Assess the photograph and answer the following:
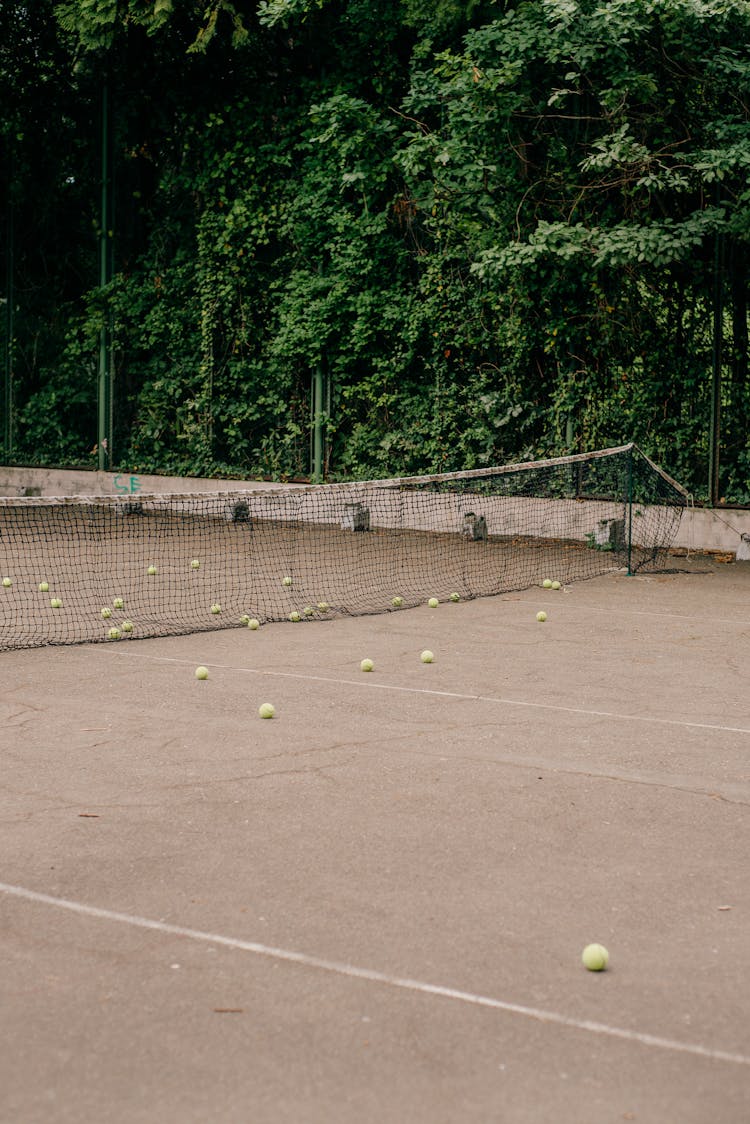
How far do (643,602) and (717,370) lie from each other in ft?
17.4

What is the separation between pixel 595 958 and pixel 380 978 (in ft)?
2.27

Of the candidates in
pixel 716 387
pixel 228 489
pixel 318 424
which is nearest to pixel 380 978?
pixel 716 387

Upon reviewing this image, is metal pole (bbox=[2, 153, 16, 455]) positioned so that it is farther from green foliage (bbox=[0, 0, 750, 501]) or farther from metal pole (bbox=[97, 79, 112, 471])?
metal pole (bbox=[97, 79, 112, 471])

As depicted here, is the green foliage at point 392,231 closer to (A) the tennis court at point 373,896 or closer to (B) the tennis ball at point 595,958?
(A) the tennis court at point 373,896

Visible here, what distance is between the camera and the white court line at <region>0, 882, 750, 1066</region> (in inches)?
149

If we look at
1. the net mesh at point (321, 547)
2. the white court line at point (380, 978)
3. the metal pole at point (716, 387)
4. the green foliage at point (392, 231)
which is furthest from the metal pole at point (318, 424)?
the white court line at point (380, 978)

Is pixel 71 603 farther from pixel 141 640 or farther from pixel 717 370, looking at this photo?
pixel 717 370

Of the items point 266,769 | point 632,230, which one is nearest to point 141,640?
point 266,769

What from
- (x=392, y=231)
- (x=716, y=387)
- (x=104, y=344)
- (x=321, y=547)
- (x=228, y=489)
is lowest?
(x=321, y=547)

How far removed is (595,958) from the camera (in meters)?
4.27

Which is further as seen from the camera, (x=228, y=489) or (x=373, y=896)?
(x=228, y=489)

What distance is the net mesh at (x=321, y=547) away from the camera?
39.7 feet

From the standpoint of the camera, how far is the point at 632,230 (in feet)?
51.8

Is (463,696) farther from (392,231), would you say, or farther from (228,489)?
(228,489)
